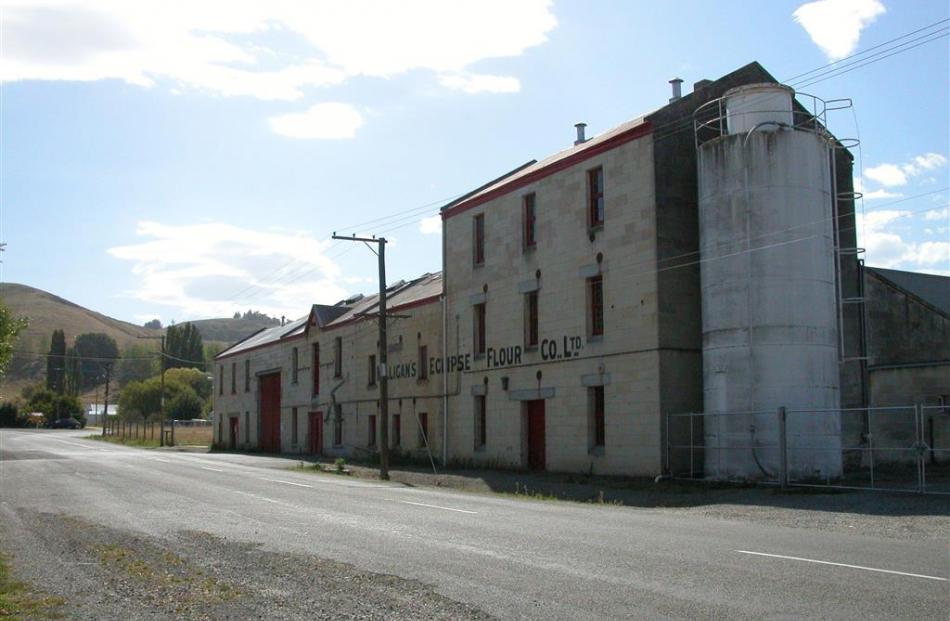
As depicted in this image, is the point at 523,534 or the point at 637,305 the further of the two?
the point at 637,305

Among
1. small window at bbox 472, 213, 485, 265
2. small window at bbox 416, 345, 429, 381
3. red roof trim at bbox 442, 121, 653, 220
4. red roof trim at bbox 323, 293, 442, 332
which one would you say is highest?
red roof trim at bbox 442, 121, 653, 220

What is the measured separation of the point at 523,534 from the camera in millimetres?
13539

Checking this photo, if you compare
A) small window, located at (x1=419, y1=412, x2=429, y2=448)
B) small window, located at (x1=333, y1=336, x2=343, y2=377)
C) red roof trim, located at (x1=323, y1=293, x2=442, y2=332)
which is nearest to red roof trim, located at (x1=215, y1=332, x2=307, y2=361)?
small window, located at (x1=333, y1=336, x2=343, y2=377)

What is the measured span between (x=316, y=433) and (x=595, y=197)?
27044 mm

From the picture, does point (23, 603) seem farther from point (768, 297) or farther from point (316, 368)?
point (316, 368)

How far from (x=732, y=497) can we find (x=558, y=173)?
13.5 metres

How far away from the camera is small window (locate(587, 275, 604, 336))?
94.4 feet

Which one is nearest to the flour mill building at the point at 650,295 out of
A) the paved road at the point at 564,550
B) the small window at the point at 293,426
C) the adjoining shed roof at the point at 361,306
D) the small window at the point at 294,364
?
the adjoining shed roof at the point at 361,306

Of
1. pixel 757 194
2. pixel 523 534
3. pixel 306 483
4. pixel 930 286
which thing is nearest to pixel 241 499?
pixel 306 483

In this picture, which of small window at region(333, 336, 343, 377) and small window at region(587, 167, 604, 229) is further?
small window at region(333, 336, 343, 377)

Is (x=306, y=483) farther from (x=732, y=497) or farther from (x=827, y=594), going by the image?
(x=827, y=594)

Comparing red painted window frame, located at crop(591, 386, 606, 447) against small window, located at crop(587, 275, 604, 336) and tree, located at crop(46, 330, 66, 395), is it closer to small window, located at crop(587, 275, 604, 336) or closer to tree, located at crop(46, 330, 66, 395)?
small window, located at crop(587, 275, 604, 336)

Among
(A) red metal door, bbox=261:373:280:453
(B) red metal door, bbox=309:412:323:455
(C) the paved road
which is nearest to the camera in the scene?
(C) the paved road

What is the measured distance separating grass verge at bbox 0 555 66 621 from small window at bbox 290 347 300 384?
147ft
